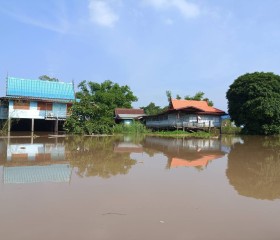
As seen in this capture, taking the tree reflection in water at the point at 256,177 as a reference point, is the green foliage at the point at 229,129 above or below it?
above

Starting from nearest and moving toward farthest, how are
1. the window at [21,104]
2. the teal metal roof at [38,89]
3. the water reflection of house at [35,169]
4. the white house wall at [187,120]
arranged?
the water reflection of house at [35,169] → the window at [21,104] → the teal metal roof at [38,89] → the white house wall at [187,120]

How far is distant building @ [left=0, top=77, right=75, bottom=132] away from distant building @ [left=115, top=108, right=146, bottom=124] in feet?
36.3

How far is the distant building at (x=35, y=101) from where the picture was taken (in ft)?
83.6

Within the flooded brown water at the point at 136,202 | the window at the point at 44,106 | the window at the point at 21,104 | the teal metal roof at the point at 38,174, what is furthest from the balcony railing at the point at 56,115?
the teal metal roof at the point at 38,174

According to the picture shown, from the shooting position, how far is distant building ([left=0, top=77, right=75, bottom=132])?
25484mm

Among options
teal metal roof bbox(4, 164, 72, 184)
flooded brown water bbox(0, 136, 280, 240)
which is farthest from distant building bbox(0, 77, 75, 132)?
flooded brown water bbox(0, 136, 280, 240)

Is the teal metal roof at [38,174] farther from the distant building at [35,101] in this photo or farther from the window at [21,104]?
the window at [21,104]

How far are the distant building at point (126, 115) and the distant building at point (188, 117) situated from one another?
19.7ft

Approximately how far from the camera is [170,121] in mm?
30453

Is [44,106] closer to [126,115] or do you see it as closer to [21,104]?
[21,104]

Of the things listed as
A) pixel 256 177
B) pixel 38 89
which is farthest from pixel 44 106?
pixel 256 177

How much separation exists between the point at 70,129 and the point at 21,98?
16.2 feet

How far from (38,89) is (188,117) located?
14.5 meters

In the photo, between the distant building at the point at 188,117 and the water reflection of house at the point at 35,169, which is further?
the distant building at the point at 188,117
